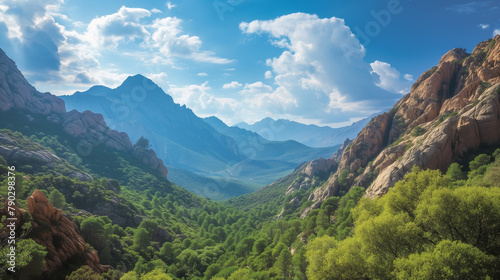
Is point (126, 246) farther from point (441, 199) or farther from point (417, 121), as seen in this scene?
point (417, 121)

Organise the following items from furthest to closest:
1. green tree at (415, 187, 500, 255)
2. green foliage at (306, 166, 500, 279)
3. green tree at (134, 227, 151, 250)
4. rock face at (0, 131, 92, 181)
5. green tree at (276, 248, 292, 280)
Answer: rock face at (0, 131, 92, 181) → green tree at (134, 227, 151, 250) → green tree at (276, 248, 292, 280) → green tree at (415, 187, 500, 255) → green foliage at (306, 166, 500, 279)

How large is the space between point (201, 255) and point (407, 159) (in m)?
77.2

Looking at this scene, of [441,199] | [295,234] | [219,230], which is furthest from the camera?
[219,230]

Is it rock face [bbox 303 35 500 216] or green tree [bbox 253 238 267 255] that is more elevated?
rock face [bbox 303 35 500 216]

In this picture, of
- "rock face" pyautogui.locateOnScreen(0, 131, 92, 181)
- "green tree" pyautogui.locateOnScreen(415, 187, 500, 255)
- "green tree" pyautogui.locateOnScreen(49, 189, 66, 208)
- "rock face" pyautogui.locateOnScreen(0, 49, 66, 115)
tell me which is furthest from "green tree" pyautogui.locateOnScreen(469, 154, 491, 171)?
"rock face" pyautogui.locateOnScreen(0, 49, 66, 115)

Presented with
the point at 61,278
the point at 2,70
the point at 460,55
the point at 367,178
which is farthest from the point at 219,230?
the point at 2,70

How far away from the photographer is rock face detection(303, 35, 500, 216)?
240 feet

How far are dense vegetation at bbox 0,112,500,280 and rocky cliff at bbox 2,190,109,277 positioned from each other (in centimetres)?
238

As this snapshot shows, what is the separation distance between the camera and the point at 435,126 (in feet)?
285

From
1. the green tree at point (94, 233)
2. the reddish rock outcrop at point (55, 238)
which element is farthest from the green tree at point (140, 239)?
the reddish rock outcrop at point (55, 238)

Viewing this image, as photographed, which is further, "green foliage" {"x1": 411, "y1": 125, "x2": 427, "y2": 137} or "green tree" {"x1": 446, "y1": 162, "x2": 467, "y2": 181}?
"green foliage" {"x1": 411, "y1": 125, "x2": 427, "y2": 137}

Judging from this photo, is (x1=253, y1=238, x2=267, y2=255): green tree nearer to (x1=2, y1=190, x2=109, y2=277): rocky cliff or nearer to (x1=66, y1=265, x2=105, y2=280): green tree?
(x1=2, y1=190, x2=109, y2=277): rocky cliff

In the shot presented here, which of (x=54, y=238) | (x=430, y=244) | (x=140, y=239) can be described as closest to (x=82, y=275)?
(x=54, y=238)

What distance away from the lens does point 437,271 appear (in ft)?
72.4
